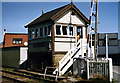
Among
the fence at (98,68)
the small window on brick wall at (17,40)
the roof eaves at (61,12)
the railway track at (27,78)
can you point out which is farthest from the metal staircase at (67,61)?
the small window on brick wall at (17,40)

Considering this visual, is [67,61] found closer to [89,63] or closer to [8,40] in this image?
[89,63]

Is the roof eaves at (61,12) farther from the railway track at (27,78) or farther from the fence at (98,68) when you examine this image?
the fence at (98,68)

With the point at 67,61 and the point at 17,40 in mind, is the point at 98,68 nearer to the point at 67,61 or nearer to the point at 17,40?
the point at 67,61

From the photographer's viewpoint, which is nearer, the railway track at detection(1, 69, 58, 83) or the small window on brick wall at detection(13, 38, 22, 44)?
the railway track at detection(1, 69, 58, 83)

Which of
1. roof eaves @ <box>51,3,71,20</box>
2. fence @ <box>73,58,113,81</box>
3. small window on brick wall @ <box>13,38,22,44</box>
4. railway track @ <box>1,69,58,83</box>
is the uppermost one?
roof eaves @ <box>51,3,71,20</box>

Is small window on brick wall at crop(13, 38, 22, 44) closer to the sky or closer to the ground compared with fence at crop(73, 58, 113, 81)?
closer to the sky

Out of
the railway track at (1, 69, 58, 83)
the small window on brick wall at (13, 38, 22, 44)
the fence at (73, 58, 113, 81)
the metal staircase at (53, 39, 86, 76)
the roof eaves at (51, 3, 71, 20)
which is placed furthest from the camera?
the small window on brick wall at (13, 38, 22, 44)

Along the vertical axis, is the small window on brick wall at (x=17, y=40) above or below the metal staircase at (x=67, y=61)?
above

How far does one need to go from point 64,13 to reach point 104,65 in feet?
22.9

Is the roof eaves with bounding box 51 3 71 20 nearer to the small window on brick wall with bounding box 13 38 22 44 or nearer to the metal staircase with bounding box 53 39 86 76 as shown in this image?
the metal staircase with bounding box 53 39 86 76

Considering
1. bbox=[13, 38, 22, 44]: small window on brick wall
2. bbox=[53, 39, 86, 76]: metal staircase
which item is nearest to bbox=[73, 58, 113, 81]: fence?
bbox=[53, 39, 86, 76]: metal staircase

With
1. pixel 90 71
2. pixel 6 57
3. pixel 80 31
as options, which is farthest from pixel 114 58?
pixel 6 57

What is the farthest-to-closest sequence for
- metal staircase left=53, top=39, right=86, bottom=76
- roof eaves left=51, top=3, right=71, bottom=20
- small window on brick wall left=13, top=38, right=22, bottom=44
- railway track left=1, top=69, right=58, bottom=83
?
small window on brick wall left=13, top=38, right=22, bottom=44 → roof eaves left=51, top=3, right=71, bottom=20 → metal staircase left=53, top=39, right=86, bottom=76 → railway track left=1, top=69, right=58, bottom=83

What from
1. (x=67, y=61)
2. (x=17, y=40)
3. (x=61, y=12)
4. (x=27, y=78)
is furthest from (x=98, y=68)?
(x=17, y=40)
